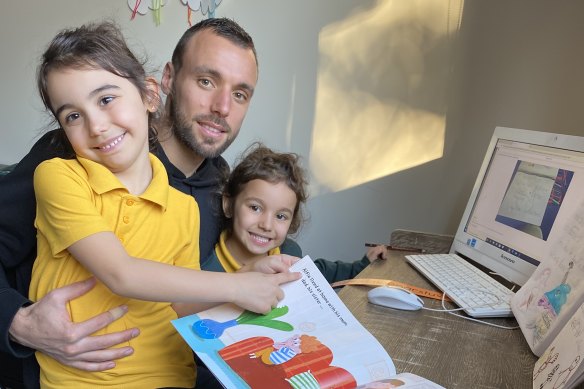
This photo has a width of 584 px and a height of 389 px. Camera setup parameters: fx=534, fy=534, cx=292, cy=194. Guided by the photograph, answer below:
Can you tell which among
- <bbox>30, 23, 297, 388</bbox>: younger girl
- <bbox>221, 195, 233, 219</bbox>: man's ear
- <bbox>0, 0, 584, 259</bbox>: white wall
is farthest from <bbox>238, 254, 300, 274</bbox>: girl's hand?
<bbox>0, 0, 584, 259</bbox>: white wall

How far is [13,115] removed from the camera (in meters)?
2.07

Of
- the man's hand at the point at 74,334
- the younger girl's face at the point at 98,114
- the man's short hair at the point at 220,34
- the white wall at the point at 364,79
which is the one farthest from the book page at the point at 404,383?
the white wall at the point at 364,79

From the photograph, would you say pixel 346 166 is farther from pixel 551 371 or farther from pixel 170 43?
pixel 551 371

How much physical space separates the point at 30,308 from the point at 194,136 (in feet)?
2.08

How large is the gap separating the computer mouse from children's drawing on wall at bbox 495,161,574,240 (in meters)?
0.39

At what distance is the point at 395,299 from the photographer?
1.12m

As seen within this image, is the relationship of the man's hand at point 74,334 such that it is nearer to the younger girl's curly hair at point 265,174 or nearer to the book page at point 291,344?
the book page at point 291,344

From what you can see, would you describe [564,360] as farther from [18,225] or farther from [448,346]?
[18,225]

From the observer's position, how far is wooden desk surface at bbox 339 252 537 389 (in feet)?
2.78

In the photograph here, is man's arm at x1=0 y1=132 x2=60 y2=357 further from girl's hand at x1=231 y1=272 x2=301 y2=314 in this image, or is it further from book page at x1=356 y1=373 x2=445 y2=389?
book page at x1=356 y1=373 x2=445 y2=389

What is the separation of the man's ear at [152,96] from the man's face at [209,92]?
33 centimetres

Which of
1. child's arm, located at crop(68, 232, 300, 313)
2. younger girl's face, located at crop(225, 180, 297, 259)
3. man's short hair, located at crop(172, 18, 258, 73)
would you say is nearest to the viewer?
child's arm, located at crop(68, 232, 300, 313)

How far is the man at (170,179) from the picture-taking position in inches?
36.3

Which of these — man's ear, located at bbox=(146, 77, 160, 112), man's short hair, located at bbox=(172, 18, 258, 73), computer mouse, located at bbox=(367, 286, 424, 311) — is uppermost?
man's short hair, located at bbox=(172, 18, 258, 73)
